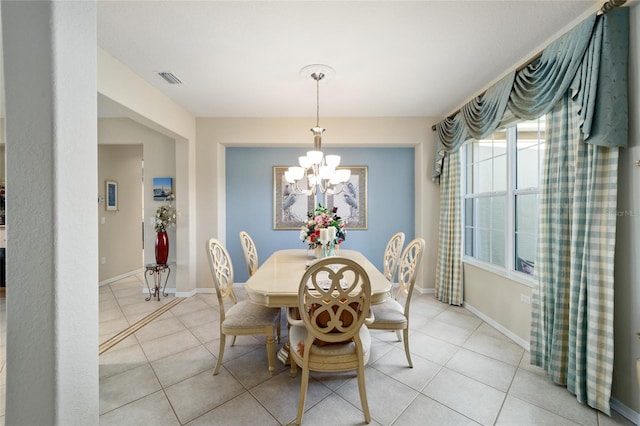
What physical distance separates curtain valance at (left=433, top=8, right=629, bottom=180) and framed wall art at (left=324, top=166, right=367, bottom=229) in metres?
2.23

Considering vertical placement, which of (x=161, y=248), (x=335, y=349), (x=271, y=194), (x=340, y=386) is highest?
(x=271, y=194)

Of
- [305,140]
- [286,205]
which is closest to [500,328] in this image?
[286,205]

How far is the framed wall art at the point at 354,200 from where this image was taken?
13.7 ft

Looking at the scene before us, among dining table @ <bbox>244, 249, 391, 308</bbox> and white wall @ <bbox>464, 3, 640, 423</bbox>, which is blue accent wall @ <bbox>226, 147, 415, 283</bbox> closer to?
dining table @ <bbox>244, 249, 391, 308</bbox>

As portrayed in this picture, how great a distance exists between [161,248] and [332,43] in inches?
137

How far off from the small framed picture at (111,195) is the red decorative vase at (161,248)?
1600 mm

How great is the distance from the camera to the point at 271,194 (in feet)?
13.7

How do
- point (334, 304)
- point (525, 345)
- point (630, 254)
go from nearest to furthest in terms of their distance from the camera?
point (334, 304) → point (630, 254) → point (525, 345)

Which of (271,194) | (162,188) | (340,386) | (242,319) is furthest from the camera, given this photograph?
(271,194)

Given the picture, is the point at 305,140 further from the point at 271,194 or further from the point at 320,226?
the point at 320,226

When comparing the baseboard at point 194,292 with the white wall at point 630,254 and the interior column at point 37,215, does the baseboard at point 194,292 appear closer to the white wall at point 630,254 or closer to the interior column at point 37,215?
the interior column at point 37,215

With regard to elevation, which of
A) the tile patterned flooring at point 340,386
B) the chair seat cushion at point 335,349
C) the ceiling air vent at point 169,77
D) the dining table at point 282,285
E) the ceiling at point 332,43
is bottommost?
the tile patterned flooring at point 340,386

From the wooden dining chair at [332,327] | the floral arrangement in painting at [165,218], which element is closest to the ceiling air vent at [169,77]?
the floral arrangement in painting at [165,218]

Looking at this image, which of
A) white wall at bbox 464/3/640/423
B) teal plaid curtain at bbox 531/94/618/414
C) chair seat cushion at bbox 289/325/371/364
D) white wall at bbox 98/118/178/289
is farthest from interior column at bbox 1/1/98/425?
white wall at bbox 98/118/178/289
